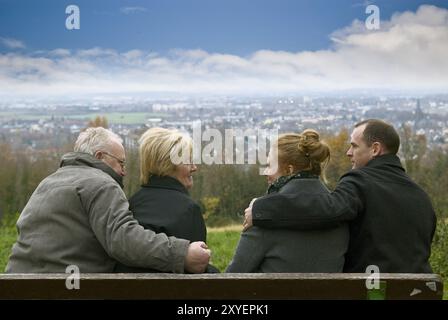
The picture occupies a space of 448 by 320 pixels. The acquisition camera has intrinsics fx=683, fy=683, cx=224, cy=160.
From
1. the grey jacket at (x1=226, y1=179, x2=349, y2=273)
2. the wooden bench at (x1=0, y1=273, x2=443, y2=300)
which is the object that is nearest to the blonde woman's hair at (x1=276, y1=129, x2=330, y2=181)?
the grey jacket at (x1=226, y1=179, x2=349, y2=273)

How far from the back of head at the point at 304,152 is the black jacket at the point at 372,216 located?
0.13 meters

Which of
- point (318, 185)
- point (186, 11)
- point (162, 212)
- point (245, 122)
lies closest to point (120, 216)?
point (162, 212)

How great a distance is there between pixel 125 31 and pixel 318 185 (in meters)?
15.8

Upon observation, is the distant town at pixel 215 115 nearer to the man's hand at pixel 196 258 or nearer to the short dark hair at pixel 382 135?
the short dark hair at pixel 382 135

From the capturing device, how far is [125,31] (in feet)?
58.3

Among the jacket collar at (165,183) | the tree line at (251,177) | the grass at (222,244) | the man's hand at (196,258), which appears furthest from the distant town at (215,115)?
the man's hand at (196,258)

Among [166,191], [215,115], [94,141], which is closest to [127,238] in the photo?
[166,191]

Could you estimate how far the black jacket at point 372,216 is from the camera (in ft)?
8.36

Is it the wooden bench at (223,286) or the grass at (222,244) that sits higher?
the wooden bench at (223,286)

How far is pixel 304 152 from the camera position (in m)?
2.75

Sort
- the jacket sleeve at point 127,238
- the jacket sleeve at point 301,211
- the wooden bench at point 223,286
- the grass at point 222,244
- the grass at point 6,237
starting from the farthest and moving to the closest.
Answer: the grass at point 6,237 < the grass at point 222,244 < the jacket sleeve at point 301,211 < the jacket sleeve at point 127,238 < the wooden bench at point 223,286

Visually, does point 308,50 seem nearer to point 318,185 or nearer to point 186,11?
point 186,11

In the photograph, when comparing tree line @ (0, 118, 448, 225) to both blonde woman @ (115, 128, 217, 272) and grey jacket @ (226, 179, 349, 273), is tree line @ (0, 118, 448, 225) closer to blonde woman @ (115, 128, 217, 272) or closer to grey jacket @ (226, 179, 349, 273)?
blonde woman @ (115, 128, 217, 272)

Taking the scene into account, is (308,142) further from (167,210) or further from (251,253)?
(167,210)
